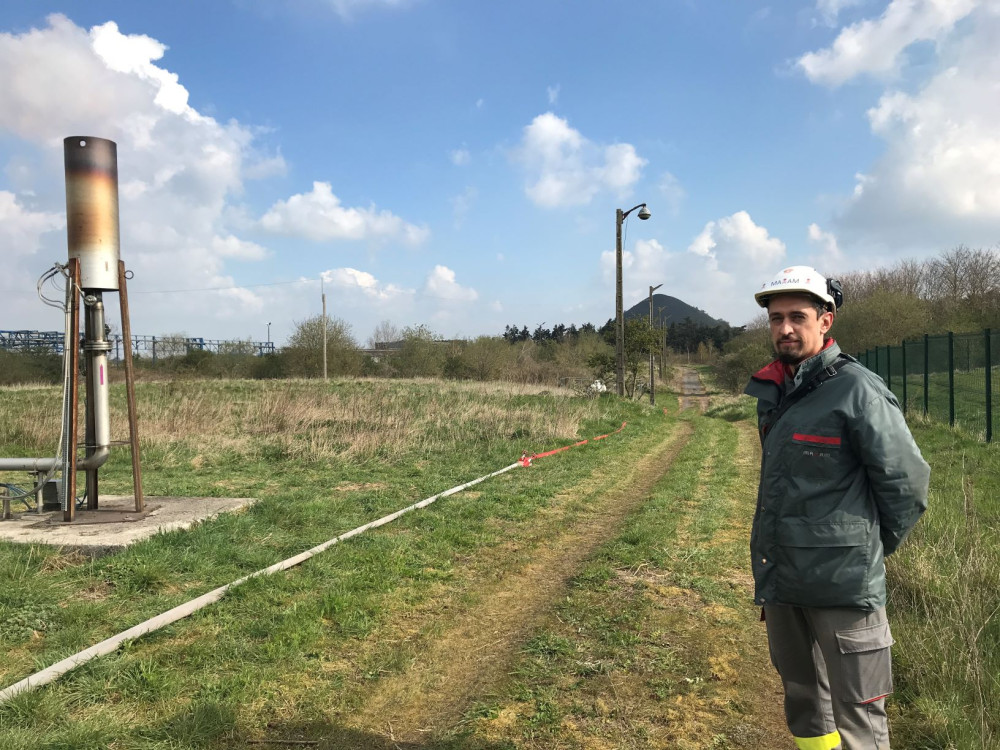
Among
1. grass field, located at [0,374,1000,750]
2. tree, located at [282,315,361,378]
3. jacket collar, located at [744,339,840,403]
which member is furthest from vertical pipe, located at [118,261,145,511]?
tree, located at [282,315,361,378]

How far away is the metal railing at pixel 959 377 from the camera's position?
12.9 meters

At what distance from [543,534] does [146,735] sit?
4540 millimetres

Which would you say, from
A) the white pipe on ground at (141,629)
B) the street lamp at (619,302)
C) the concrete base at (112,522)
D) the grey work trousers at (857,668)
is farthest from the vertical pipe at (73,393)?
the street lamp at (619,302)

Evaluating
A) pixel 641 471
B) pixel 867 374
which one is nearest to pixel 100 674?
pixel 867 374

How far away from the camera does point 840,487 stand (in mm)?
2389

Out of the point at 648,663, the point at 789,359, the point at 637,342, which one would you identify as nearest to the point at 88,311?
the point at 648,663

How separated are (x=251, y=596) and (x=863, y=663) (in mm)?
4092

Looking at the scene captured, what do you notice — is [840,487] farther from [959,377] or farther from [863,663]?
[959,377]

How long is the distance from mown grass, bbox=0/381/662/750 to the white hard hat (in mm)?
3028

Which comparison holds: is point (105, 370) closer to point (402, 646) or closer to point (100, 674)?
point (100, 674)

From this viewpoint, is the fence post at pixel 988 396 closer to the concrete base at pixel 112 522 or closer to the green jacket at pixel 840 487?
the green jacket at pixel 840 487

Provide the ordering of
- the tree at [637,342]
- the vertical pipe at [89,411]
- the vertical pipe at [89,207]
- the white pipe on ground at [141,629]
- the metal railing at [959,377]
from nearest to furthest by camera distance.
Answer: the white pipe on ground at [141,629], the vertical pipe at [89,207], the vertical pipe at [89,411], the metal railing at [959,377], the tree at [637,342]

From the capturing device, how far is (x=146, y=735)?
3172 mm

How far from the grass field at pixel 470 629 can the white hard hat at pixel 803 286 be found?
2083 mm
